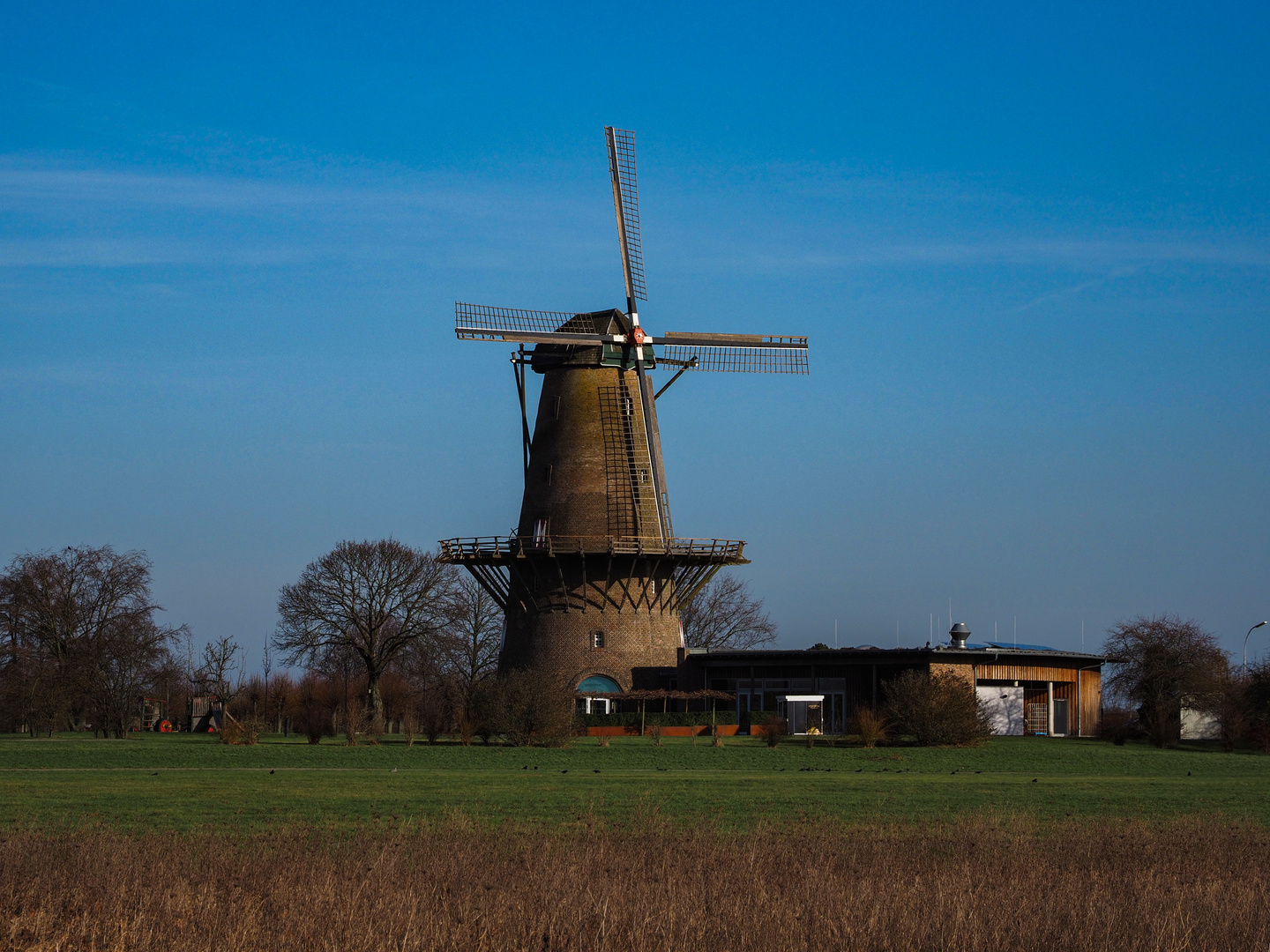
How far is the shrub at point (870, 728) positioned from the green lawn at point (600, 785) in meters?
0.82

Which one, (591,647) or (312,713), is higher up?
(591,647)

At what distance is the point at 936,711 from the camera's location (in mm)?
39188

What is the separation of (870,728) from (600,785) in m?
16.5

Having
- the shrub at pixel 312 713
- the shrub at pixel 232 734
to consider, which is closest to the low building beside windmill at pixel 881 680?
the shrub at pixel 312 713

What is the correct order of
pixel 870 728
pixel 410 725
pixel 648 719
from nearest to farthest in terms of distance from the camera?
pixel 870 728
pixel 410 725
pixel 648 719

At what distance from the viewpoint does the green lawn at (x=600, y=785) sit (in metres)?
18.3

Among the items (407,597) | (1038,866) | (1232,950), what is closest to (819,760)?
(1038,866)

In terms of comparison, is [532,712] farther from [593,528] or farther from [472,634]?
[472,634]

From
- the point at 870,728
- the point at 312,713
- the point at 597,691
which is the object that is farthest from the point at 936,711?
the point at 312,713

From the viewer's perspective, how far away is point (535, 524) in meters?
47.3

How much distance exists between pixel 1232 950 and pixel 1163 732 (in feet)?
121

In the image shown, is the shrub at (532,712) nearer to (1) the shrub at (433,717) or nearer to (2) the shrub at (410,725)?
(1) the shrub at (433,717)

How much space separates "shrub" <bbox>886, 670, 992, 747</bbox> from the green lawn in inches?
30.8

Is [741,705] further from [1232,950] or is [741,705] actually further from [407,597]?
[1232,950]
